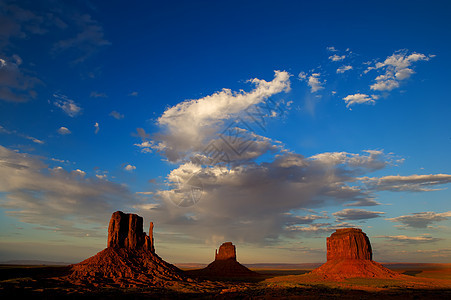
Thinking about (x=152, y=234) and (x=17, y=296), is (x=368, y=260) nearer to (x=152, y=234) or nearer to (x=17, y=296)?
(x=152, y=234)

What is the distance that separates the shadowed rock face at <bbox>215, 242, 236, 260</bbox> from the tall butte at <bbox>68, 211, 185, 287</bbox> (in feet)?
303

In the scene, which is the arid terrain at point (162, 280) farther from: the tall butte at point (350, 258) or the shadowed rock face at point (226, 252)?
the shadowed rock face at point (226, 252)

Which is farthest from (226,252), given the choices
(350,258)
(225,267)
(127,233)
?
(127,233)

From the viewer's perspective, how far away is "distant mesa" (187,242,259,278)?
14018cm

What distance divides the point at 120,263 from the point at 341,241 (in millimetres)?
87400

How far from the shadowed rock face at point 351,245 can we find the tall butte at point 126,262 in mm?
70059

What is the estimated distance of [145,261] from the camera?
7450 cm

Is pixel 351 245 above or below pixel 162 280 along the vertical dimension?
above

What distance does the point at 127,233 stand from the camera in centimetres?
8075

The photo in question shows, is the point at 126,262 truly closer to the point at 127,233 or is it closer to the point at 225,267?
the point at 127,233

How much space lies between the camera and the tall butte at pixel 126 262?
6069 centimetres

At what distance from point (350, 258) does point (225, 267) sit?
7037 centimetres

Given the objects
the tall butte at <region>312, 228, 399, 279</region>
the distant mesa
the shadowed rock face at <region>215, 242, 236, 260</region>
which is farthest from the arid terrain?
the shadowed rock face at <region>215, 242, 236, 260</region>

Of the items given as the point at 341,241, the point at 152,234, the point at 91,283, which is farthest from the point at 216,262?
the point at 91,283
